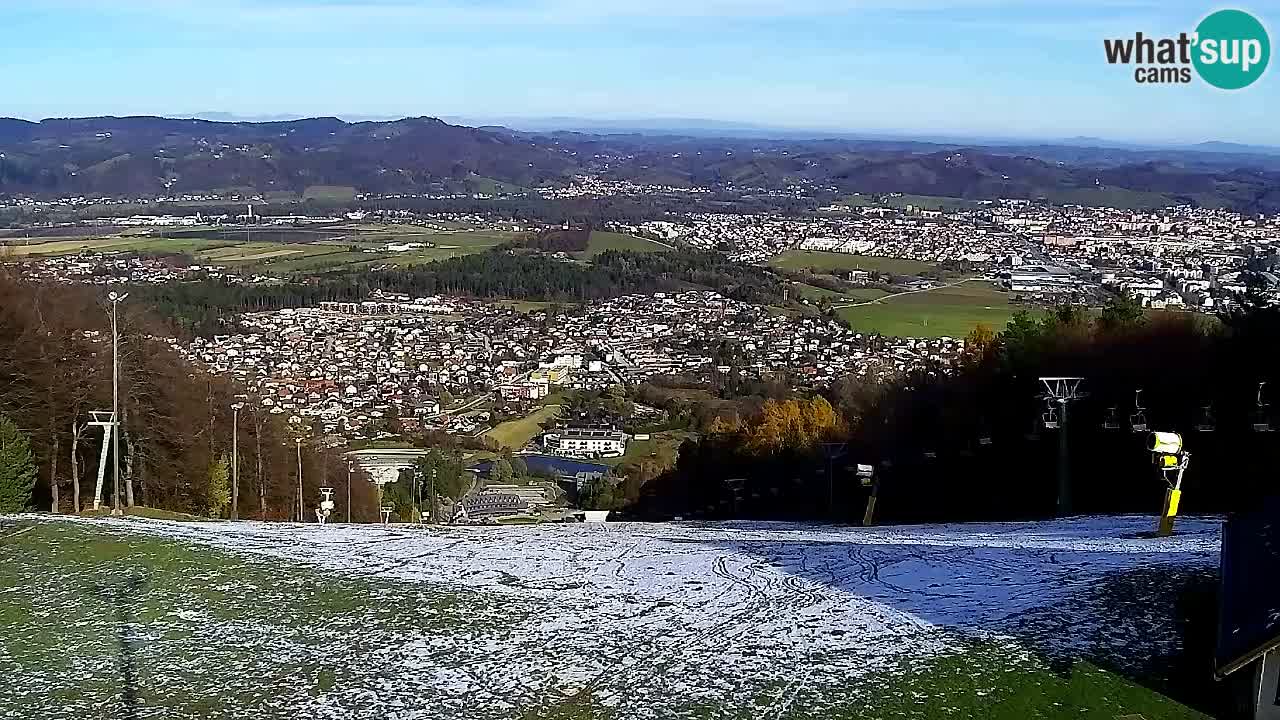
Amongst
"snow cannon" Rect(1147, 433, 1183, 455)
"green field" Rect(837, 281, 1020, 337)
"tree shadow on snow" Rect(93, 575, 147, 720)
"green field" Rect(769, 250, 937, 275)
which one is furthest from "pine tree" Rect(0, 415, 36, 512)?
"green field" Rect(769, 250, 937, 275)

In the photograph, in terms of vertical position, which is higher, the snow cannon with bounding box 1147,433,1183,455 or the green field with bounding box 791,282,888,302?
the snow cannon with bounding box 1147,433,1183,455

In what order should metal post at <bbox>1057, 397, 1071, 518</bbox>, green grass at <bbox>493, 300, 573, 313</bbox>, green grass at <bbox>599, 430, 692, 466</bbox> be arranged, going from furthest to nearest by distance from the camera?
green grass at <bbox>493, 300, 573, 313</bbox>, green grass at <bbox>599, 430, 692, 466</bbox>, metal post at <bbox>1057, 397, 1071, 518</bbox>

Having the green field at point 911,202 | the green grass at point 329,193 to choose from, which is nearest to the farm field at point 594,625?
the green field at point 911,202

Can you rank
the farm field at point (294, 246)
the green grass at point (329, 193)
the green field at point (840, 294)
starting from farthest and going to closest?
the green grass at point (329, 193) < the farm field at point (294, 246) < the green field at point (840, 294)

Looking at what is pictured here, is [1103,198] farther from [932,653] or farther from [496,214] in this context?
[932,653]

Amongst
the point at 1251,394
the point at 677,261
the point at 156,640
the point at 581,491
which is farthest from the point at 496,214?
the point at 156,640

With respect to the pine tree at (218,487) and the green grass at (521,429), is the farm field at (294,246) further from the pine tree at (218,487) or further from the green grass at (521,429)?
the pine tree at (218,487)

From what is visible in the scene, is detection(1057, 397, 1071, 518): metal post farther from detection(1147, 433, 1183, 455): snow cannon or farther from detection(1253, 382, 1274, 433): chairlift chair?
detection(1147, 433, 1183, 455): snow cannon
